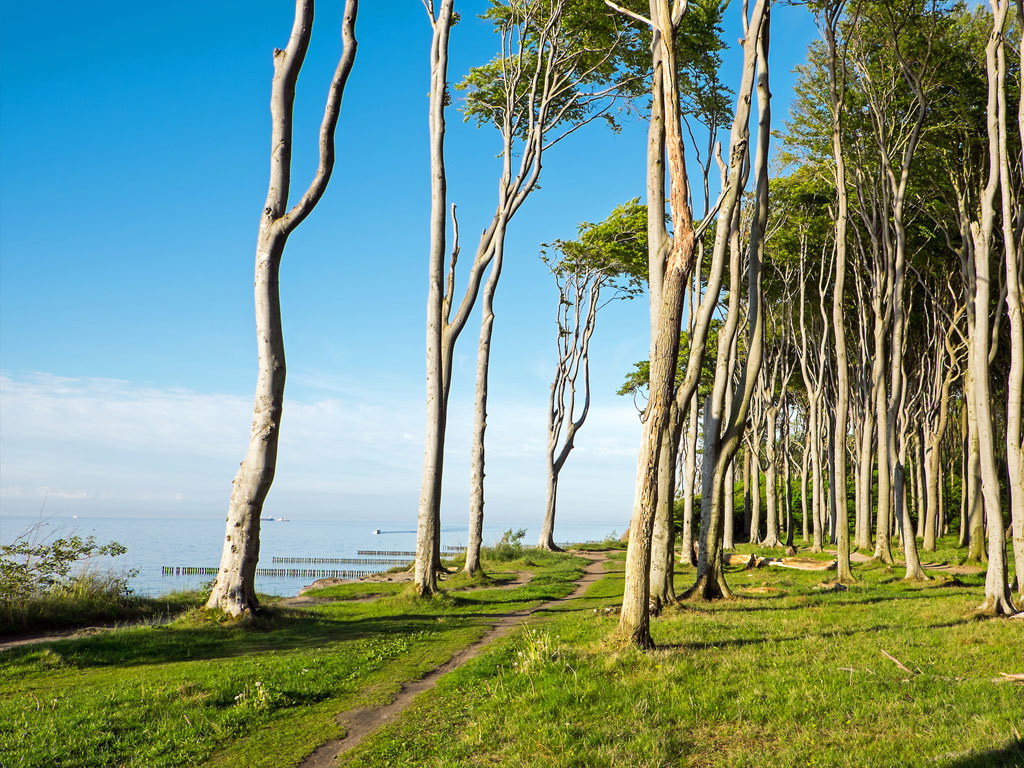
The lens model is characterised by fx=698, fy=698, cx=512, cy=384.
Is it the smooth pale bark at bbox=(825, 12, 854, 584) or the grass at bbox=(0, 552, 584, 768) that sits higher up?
the smooth pale bark at bbox=(825, 12, 854, 584)

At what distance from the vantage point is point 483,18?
57.7ft

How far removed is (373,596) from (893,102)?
1715cm

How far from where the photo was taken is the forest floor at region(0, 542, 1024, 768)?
4672mm

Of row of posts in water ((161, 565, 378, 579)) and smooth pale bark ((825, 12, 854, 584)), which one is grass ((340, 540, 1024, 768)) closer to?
smooth pale bark ((825, 12, 854, 584))

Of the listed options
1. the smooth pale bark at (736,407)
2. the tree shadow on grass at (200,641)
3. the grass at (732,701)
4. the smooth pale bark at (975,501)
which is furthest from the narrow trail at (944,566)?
the tree shadow on grass at (200,641)

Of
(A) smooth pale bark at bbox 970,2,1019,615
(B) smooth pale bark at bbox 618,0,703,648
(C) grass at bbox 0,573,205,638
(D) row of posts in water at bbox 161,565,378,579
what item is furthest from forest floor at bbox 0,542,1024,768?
(D) row of posts in water at bbox 161,565,378,579

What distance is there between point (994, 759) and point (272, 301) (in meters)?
Result: 9.94

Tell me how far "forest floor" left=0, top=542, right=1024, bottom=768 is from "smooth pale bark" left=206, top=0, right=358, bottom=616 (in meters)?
0.86

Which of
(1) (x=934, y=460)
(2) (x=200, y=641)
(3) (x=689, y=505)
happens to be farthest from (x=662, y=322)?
(1) (x=934, y=460)

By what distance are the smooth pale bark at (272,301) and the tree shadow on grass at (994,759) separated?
8226mm

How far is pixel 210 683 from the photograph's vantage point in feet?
20.5

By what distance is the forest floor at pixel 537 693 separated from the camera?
4.67 meters

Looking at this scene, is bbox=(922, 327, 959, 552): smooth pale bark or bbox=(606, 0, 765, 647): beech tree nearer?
bbox=(606, 0, 765, 647): beech tree

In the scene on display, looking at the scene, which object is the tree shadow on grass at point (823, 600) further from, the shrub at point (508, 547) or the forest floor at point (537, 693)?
the shrub at point (508, 547)
